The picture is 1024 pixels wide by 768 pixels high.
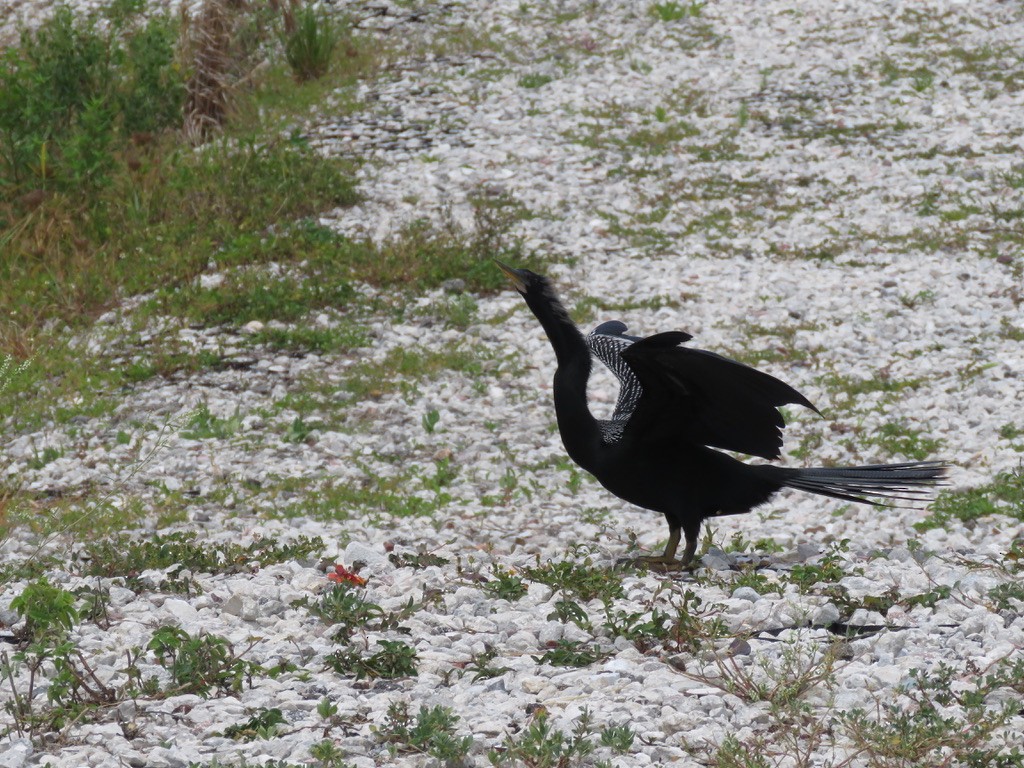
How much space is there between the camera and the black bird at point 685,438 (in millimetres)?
6492

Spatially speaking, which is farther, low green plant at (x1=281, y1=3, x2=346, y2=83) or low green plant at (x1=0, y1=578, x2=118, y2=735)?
low green plant at (x1=281, y1=3, x2=346, y2=83)

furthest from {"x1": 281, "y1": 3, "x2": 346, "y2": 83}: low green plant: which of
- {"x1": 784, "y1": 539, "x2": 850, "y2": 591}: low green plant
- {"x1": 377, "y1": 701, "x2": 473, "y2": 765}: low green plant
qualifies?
{"x1": 377, "y1": 701, "x2": 473, "y2": 765}: low green plant

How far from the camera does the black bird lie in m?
6.49

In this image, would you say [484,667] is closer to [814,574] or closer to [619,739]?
[619,739]

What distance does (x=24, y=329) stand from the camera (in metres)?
11.7

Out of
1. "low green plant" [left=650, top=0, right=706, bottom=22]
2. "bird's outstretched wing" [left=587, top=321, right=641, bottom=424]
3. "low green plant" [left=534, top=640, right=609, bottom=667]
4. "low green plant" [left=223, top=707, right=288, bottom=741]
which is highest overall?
"low green plant" [left=650, top=0, right=706, bottom=22]

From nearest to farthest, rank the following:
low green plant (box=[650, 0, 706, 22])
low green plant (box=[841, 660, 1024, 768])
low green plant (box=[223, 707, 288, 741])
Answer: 1. low green plant (box=[841, 660, 1024, 768])
2. low green plant (box=[223, 707, 288, 741])
3. low green plant (box=[650, 0, 706, 22])

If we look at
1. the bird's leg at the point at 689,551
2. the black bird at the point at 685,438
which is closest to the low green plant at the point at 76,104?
the black bird at the point at 685,438

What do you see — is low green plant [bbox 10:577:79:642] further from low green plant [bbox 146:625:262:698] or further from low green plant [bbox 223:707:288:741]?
low green plant [bbox 223:707:288:741]

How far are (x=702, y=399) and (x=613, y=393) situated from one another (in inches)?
167

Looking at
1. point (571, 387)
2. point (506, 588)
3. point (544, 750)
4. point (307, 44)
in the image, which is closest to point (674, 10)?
point (307, 44)

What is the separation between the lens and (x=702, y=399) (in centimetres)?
671

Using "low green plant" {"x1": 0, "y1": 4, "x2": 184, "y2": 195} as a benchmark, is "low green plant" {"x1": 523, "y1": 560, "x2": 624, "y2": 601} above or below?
below

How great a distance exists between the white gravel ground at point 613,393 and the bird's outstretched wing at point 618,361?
37.4 inches
